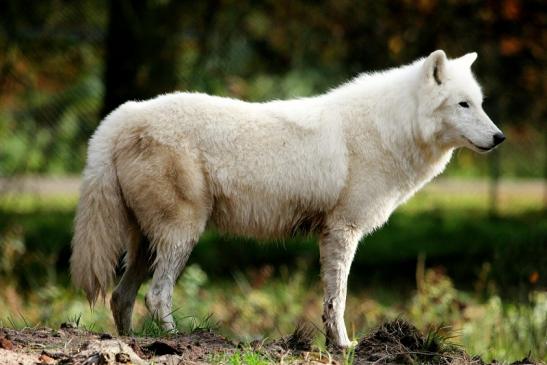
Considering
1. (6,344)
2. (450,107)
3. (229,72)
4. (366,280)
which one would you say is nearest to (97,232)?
(6,344)

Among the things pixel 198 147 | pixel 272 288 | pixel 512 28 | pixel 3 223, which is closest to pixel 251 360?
pixel 198 147

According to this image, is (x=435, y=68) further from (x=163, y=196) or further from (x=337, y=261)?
(x=163, y=196)

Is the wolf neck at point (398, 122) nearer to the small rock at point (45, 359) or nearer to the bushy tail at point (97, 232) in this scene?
the bushy tail at point (97, 232)

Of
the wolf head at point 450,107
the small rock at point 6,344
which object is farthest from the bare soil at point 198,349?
the wolf head at point 450,107

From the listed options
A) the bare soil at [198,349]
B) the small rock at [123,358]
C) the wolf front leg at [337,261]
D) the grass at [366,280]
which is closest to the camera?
the small rock at [123,358]

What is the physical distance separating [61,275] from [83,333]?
19.8 feet

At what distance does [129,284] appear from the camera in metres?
6.09

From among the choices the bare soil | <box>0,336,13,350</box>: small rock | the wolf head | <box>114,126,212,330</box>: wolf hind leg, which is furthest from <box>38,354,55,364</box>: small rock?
the wolf head

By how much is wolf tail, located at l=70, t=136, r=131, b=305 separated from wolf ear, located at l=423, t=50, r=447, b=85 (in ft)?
7.14

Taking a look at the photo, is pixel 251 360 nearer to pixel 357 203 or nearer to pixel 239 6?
pixel 357 203

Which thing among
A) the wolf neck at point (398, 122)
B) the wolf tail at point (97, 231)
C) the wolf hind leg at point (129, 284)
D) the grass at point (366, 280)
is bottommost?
the grass at point (366, 280)

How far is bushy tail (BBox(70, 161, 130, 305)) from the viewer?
5.73 metres

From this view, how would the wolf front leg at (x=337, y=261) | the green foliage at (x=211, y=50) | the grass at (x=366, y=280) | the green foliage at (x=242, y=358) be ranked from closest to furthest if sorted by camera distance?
the green foliage at (x=242, y=358), the wolf front leg at (x=337, y=261), the grass at (x=366, y=280), the green foliage at (x=211, y=50)

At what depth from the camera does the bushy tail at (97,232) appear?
573 centimetres
